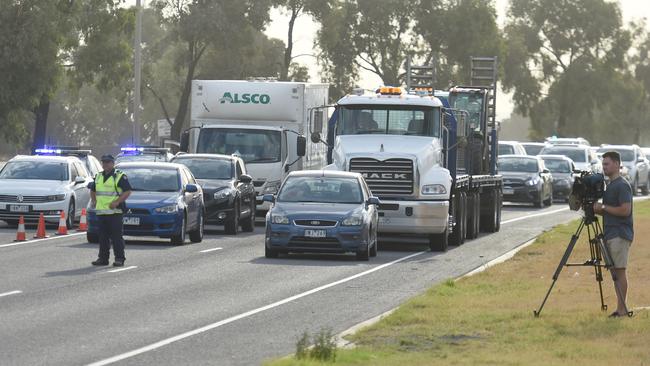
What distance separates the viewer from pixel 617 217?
17.8 meters

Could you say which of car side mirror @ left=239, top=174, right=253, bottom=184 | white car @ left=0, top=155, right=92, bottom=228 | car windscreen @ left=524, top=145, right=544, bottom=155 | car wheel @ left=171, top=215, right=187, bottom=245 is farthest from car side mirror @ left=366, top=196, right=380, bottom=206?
car windscreen @ left=524, top=145, right=544, bottom=155

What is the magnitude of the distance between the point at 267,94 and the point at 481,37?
59.3m

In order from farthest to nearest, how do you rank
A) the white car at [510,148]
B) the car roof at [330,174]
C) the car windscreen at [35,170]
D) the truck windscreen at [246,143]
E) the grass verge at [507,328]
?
the white car at [510,148] → the truck windscreen at [246,143] → the car windscreen at [35,170] → the car roof at [330,174] → the grass verge at [507,328]

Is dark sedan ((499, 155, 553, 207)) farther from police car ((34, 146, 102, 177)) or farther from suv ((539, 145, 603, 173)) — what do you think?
police car ((34, 146, 102, 177))

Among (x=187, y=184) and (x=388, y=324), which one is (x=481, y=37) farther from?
(x=388, y=324)

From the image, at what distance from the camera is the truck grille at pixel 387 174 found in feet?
103

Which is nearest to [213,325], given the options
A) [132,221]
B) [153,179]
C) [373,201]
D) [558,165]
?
[373,201]

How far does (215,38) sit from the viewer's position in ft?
266

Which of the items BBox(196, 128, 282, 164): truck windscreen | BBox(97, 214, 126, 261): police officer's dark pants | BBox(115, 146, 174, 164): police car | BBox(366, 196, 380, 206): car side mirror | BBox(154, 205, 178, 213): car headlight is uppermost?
BBox(196, 128, 282, 164): truck windscreen

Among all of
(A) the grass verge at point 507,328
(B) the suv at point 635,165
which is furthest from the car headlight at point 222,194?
(B) the suv at point 635,165

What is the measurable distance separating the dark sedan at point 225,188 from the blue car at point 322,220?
6.35 m

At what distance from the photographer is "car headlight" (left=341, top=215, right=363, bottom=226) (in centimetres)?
2778

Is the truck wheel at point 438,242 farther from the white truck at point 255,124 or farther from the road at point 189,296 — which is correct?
the white truck at point 255,124

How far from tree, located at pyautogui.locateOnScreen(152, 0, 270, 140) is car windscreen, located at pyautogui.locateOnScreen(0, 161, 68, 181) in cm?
4271
